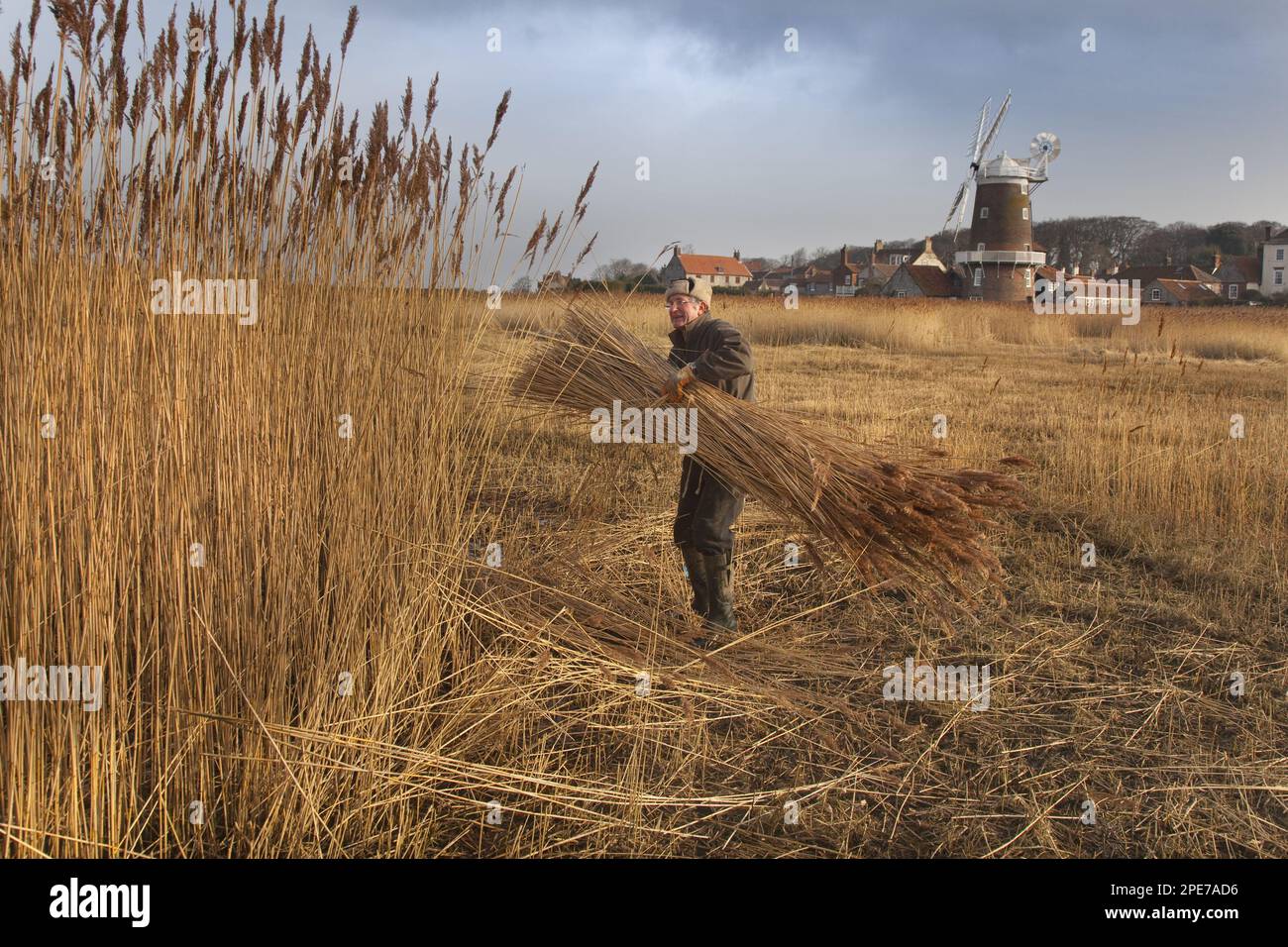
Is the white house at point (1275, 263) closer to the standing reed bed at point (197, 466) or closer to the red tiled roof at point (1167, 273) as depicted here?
the red tiled roof at point (1167, 273)

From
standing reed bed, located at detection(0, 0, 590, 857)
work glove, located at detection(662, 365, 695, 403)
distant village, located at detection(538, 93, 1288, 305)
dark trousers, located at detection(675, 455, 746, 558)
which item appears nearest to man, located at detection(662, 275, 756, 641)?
dark trousers, located at detection(675, 455, 746, 558)

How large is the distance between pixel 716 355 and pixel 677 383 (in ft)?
0.68

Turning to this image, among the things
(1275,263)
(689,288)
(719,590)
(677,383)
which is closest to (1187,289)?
(1275,263)

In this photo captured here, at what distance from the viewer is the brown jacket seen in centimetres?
301

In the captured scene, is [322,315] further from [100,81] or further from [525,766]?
[525,766]

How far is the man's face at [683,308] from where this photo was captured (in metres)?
3.27

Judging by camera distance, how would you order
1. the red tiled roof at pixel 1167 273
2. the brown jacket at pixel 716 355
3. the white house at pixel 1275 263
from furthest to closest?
the red tiled roof at pixel 1167 273 → the white house at pixel 1275 263 → the brown jacket at pixel 716 355

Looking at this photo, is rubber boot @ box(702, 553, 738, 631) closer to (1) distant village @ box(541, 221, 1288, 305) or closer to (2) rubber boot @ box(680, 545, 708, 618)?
(2) rubber boot @ box(680, 545, 708, 618)

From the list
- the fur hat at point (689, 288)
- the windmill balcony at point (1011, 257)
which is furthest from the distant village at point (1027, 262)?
the fur hat at point (689, 288)

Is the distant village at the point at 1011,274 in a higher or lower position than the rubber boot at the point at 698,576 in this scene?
higher

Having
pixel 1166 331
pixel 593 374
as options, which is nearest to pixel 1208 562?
pixel 593 374

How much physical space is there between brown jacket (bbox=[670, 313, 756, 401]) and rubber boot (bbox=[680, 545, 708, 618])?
0.59 metres

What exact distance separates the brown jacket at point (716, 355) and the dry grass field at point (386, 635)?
1.07 feet

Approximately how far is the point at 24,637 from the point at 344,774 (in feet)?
2.32
